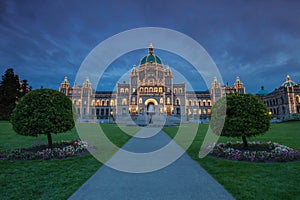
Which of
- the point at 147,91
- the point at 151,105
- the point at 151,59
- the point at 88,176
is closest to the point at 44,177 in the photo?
the point at 88,176

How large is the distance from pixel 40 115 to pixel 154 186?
305 inches

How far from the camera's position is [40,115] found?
9.59 m

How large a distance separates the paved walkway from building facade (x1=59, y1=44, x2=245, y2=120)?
6361 centimetres

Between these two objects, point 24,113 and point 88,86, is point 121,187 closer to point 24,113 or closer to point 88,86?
point 24,113

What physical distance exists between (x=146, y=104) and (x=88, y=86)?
139 feet

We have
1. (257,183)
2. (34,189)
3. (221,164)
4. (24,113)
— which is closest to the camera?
(34,189)

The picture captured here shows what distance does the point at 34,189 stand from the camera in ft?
17.3

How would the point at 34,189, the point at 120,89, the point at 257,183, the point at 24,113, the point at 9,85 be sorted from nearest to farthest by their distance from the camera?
the point at 34,189 < the point at 257,183 < the point at 24,113 < the point at 9,85 < the point at 120,89

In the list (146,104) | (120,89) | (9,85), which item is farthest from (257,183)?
(120,89)

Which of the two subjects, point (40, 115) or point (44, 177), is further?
point (40, 115)

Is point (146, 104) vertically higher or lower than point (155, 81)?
lower

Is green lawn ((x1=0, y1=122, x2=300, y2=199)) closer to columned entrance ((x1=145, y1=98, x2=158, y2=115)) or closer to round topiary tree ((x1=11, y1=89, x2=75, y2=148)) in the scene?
round topiary tree ((x1=11, y1=89, x2=75, y2=148))

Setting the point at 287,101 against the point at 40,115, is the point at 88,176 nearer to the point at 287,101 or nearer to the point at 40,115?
the point at 40,115

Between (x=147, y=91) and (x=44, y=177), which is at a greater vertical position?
(x=147, y=91)
